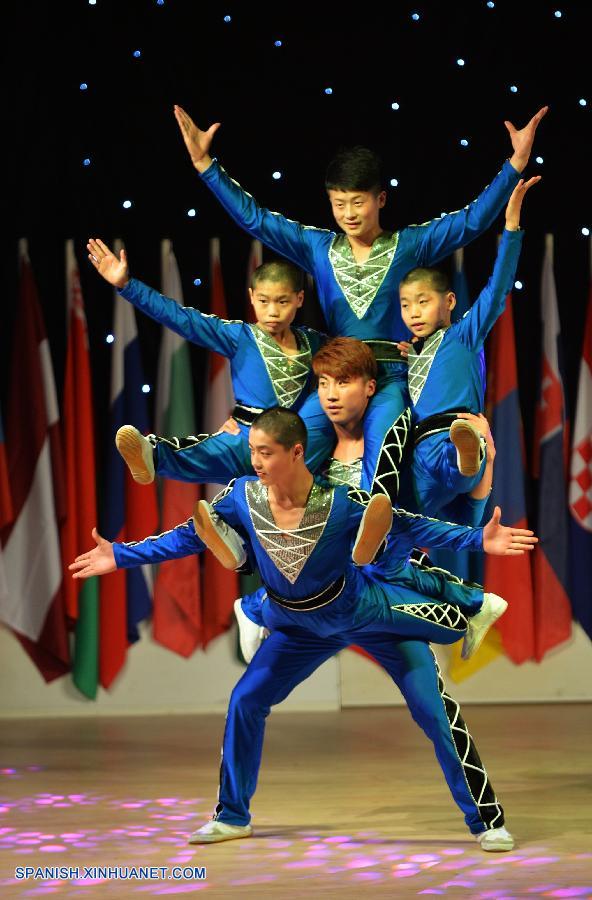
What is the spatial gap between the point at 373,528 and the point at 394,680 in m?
0.67

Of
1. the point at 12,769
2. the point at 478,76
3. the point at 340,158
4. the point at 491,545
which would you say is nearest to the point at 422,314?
the point at 340,158

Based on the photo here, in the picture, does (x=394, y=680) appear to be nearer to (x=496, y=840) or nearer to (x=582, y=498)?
(x=496, y=840)

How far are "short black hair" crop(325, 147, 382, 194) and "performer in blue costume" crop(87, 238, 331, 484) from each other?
344 mm

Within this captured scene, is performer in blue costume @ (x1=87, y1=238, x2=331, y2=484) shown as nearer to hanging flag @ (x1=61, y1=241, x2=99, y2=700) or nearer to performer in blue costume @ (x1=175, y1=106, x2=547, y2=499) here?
performer in blue costume @ (x1=175, y1=106, x2=547, y2=499)

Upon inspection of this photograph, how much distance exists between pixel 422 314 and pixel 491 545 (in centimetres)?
107

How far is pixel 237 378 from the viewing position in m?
5.20

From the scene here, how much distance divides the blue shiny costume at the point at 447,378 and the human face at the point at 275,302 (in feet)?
1.50

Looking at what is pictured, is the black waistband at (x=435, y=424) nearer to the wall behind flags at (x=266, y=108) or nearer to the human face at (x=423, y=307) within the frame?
the human face at (x=423, y=307)

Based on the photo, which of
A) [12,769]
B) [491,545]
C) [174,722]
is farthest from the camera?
[174,722]

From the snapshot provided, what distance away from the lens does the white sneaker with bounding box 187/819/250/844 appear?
4.62 metres

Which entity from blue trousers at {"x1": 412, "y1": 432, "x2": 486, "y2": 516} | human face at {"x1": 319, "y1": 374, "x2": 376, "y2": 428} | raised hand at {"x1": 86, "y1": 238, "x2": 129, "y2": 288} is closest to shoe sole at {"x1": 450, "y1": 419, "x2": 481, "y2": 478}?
blue trousers at {"x1": 412, "y1": 432, "x2": 486, "y2": 516}

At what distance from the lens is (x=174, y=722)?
7.43 m

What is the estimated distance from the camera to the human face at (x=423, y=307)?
495 centimetres

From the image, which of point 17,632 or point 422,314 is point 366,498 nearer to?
point 422,314
